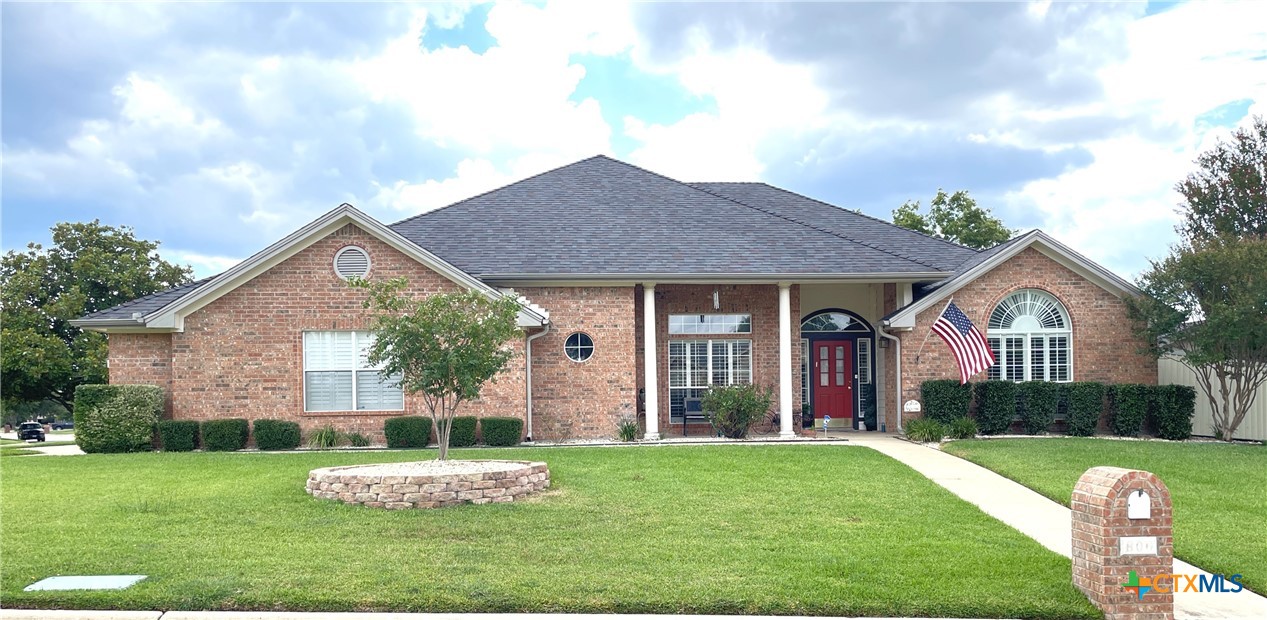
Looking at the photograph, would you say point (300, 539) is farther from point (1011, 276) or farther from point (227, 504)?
point (1011, 276)

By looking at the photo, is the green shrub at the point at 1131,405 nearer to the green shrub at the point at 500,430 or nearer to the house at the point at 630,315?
the house at the point at 630,315

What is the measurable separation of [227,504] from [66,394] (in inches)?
1236

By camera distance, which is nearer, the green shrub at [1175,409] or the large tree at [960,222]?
the green shrub at [1175,409]

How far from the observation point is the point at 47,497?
38.5 ft

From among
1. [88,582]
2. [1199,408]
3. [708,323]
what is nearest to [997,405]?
[1199,408]

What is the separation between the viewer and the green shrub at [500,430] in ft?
58.7

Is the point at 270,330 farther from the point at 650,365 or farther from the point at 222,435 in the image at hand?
the point at 650,365

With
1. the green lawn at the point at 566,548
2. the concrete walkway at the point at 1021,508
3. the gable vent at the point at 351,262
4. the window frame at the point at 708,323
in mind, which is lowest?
the concrete walkway at the point at 1021,508

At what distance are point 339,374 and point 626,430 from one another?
5655 mm

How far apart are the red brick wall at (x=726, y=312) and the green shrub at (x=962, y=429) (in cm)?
331

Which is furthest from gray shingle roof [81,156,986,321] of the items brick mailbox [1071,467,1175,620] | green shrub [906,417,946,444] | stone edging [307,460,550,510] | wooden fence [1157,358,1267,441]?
brick mailbox [1071,467,1175,620]

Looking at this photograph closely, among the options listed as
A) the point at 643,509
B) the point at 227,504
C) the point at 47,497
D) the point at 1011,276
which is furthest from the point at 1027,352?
the point at 47,497

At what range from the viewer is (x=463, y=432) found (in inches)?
705

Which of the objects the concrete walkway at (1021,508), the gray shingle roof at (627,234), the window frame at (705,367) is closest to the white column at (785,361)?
the gray shingle roof at (627,234)
